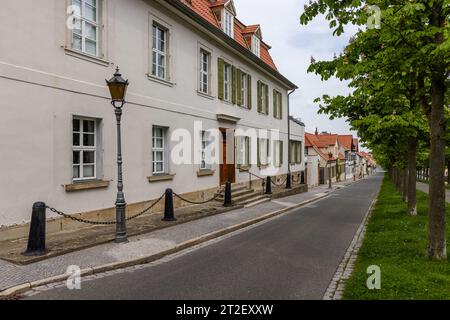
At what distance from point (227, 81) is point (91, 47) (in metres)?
9.04

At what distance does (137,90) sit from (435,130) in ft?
27.0

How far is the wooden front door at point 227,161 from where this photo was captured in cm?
1767

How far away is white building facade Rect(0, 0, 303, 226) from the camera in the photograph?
8.12 meters

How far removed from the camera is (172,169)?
1367 cm

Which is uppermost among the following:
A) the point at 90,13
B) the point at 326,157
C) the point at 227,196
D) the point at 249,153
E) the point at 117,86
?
the point at 90,13

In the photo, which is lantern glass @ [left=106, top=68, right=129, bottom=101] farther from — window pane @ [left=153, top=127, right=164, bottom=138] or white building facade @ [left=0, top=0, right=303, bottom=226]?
window pane @ [left=153, top=127, right=164, bottom=138]

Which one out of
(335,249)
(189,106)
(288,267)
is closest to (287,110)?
(189,106)

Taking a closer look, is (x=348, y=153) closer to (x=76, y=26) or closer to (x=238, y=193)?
(x=238, y=193)

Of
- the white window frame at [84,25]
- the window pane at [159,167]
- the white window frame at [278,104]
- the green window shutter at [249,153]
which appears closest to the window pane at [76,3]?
the white window frame at [84,25]

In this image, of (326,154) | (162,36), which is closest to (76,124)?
(162,36)

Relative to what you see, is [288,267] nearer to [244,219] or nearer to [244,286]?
[244,286]

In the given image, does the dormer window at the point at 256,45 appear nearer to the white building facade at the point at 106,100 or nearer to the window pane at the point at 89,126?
the white building facade at the point at 106,100

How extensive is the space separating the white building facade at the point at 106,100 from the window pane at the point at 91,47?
1.0 inches

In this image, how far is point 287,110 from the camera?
28109mm
